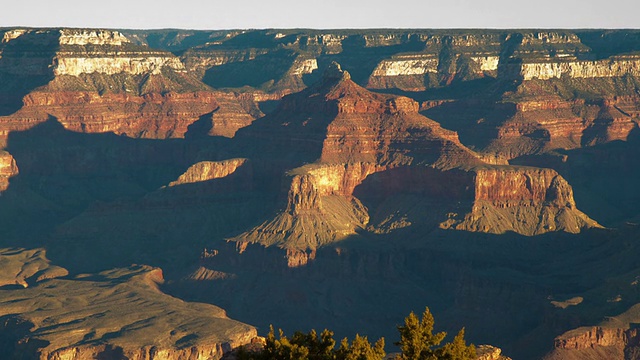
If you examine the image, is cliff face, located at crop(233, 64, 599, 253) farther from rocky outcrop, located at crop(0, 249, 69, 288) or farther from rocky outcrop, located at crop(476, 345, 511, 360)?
rocky outcrop, located at crop(476, 345, 511, 360)

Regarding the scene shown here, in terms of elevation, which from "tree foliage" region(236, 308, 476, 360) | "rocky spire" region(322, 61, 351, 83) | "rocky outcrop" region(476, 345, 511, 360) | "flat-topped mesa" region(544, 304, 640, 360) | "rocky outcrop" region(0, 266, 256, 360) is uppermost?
"rocky spire" region(322, 61, 351, 83)

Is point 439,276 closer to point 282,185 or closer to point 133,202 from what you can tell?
point 282,185

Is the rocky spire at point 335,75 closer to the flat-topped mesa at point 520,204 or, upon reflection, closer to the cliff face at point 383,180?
the cliff face at point 383,180

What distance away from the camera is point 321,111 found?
577 feet

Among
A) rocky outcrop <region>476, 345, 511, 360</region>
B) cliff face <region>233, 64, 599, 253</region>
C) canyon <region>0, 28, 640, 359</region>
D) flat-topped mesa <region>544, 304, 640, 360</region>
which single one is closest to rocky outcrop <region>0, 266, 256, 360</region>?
canyon <region>0, 28, 640, 359</region>

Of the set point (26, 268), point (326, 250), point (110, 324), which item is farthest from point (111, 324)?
point (26, 268)

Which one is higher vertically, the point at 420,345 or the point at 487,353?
the point at 420,345

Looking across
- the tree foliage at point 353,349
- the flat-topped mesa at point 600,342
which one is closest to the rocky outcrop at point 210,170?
the flat-topped mesa at point 600,342

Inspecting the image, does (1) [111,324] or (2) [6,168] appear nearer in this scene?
(1) [111,324]

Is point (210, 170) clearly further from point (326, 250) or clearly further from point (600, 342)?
point (600, 342)

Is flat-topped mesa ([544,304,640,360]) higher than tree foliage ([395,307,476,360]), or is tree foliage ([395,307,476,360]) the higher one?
tree foliage ([395,307,476,360])

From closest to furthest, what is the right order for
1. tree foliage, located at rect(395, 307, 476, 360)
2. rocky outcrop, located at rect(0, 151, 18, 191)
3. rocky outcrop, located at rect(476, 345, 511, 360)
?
1. tree foliage, located at rect(395, 307, 476, 360)
2. rocky outcrop, located at rect(476, 345, 511, 360)
3. rocky outcrop, located at rect(0, 151, 18, 191)

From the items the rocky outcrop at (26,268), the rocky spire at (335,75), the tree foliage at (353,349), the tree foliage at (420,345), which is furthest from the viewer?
the rocky spire at (335,75)

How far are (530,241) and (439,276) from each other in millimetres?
9185
